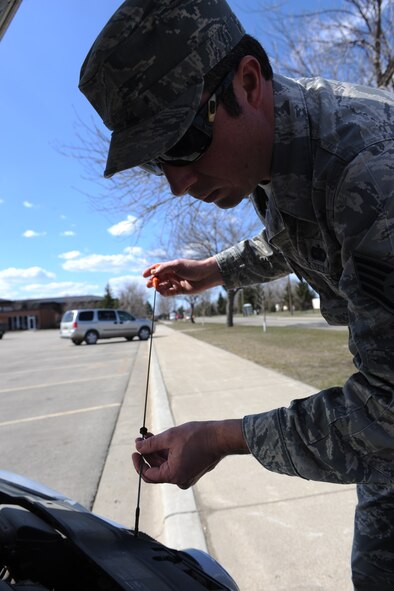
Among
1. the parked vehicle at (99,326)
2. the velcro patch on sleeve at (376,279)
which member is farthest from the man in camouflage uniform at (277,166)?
the parked vehicle at (99,326)

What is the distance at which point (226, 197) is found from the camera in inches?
52.3

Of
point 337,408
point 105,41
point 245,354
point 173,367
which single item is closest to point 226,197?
point 105,41

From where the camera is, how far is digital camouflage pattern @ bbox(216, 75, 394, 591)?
0.94 meters

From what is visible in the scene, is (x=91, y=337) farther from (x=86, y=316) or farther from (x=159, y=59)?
(x=159, y=59)

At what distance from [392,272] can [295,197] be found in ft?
1.11

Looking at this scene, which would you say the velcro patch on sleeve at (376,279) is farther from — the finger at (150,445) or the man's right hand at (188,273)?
the man's right hand at (188,273)

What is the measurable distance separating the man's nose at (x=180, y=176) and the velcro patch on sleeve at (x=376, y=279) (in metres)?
0.49

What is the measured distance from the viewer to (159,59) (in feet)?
3.56

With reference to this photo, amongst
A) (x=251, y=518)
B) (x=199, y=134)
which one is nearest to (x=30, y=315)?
(x=251, y=518)

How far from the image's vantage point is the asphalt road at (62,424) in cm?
445

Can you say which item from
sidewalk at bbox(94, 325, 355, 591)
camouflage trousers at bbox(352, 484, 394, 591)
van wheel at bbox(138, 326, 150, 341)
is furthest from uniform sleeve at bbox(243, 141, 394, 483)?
van wheel at bbox(138, 326, 150, 341)

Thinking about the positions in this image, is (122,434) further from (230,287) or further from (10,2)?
(10,2)

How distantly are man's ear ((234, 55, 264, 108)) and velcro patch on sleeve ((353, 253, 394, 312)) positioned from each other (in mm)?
477

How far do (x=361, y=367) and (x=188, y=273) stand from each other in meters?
A: 1.22
